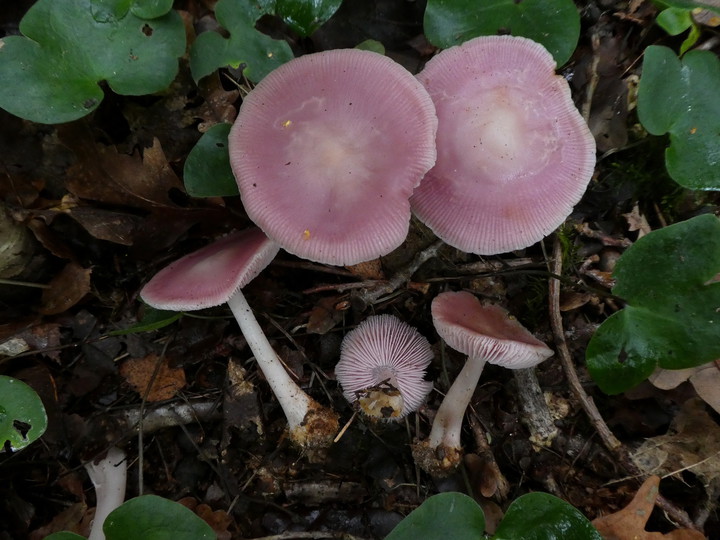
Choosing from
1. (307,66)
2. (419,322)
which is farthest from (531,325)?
(307,66)

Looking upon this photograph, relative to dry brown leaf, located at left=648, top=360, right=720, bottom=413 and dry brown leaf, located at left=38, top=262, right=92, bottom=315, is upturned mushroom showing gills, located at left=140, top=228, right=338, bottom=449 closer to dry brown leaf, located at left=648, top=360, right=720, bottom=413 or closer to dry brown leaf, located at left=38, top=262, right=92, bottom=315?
dry brown leaf, located at left=38, top=262, right=92, bottom=315

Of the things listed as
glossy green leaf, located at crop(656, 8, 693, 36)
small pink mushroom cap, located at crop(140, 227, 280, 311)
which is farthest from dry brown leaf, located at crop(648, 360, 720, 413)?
small pink mushroom cap, located at crop(140, 227, 280, 311)

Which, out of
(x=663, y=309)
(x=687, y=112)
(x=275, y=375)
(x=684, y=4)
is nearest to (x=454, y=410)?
(x=275, y=375)

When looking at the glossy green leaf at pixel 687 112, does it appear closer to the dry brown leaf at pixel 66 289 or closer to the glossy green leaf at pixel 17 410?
the dry brown leaf at pixel 66 289

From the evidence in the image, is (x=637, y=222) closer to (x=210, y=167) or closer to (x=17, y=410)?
(x=210, y=167)

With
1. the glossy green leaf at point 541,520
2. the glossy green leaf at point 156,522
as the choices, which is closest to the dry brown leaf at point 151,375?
the glossy green leaf at point 156,522

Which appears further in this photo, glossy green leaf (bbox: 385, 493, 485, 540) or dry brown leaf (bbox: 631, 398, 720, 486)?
→ dry brown leaf (bbox: 631, 398, 720, 486)

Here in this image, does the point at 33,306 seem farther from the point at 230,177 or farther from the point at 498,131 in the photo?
the point at 498,131
